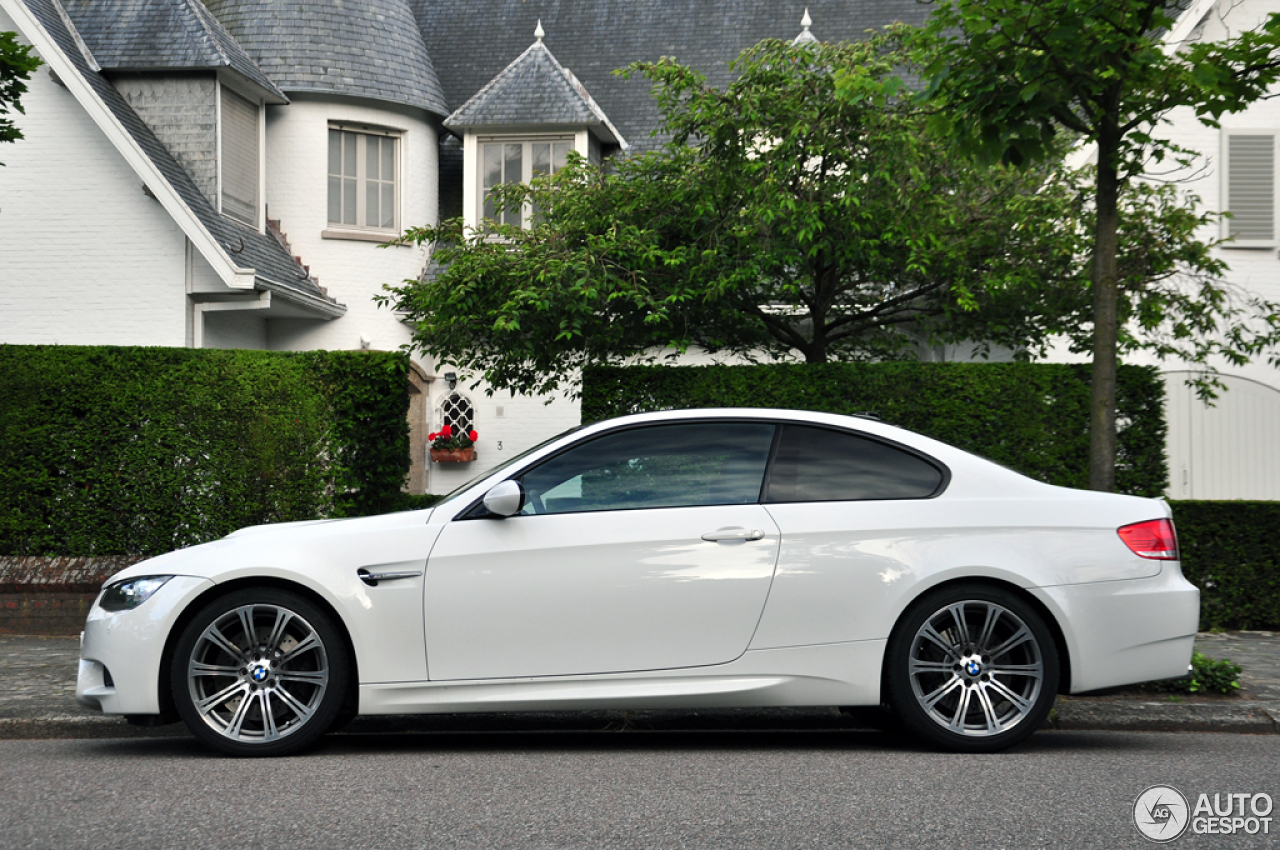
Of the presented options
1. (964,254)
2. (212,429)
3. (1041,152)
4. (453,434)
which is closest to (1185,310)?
(964,254)

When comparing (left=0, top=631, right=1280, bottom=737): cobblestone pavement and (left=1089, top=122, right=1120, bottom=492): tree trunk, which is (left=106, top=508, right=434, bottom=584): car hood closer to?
(left=0, top=631, right=1280, bottom=737): cobblestone pavement


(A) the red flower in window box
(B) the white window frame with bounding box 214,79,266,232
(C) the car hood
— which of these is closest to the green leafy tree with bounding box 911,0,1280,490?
(C) the car hood

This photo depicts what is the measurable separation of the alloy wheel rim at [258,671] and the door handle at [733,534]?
6.20ft

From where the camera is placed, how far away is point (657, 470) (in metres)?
6.13

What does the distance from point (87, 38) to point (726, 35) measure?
411 inches

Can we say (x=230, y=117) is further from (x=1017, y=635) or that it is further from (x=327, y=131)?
(x=1017, y=635)

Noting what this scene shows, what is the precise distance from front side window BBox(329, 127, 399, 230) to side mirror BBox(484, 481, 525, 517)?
44.1ft

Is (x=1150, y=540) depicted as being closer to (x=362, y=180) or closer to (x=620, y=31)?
(x=362, y=180)

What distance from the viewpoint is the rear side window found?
20.0 ft

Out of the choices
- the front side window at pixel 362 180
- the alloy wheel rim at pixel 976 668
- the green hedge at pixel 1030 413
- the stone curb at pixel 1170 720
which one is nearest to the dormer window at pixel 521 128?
the front side window at pixel 362 180

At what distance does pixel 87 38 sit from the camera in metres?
16.5

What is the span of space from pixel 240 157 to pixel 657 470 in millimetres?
12790

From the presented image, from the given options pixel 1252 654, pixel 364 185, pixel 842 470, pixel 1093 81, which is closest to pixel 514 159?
pixel 364 185

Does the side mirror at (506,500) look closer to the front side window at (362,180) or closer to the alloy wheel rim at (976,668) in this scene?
the alloy wheel rim at (976,668)
